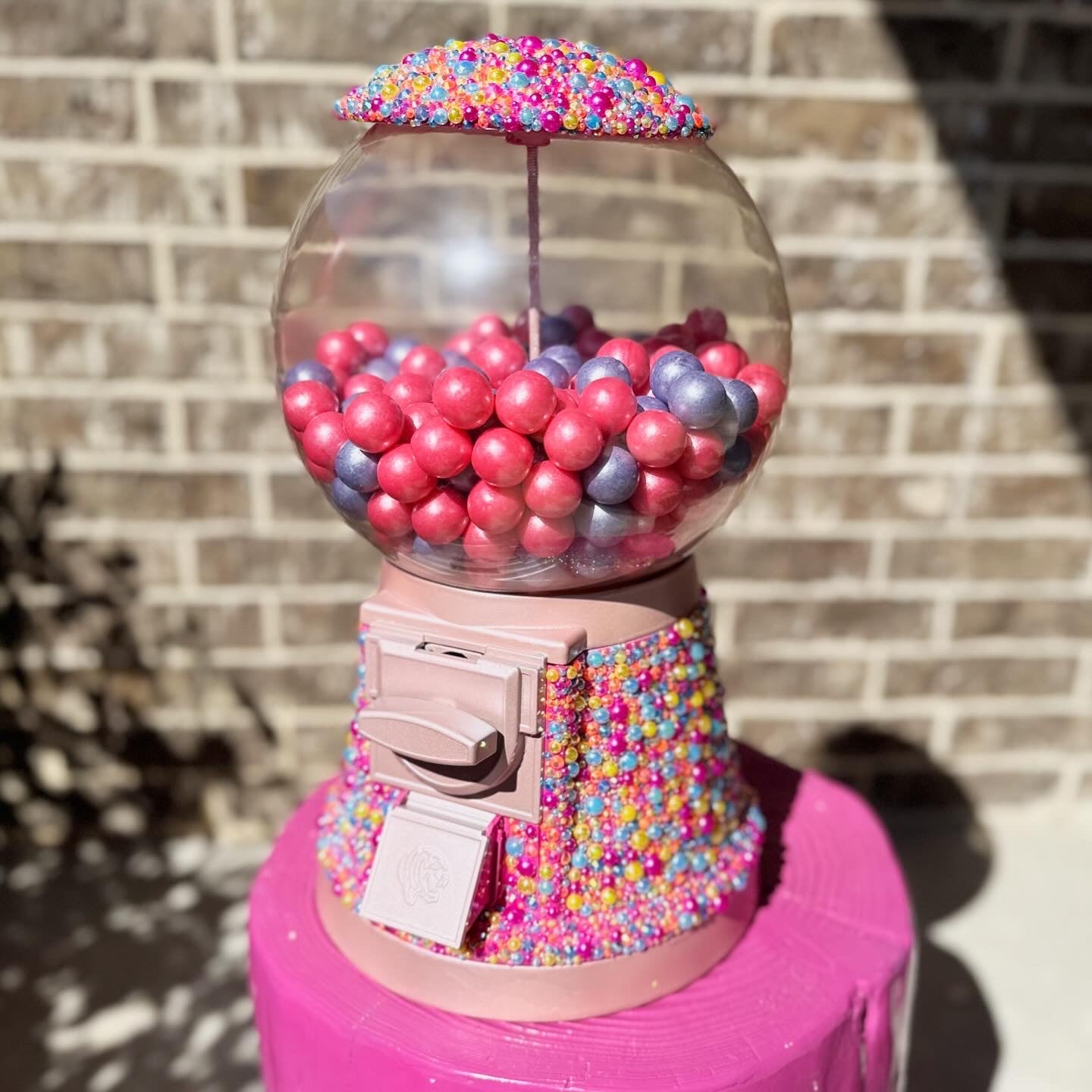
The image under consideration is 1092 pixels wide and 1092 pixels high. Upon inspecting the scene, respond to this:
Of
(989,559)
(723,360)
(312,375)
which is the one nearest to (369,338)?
(312,375)

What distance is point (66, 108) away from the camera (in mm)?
1853

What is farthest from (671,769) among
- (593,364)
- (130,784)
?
(130,784)

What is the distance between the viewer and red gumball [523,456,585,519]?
1011 millimetres

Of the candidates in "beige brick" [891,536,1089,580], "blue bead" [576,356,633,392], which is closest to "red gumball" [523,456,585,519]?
"blue bead" [576,356,633,392]

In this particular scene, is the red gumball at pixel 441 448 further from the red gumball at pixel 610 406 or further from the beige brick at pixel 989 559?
the beige brick at pixel 989 559

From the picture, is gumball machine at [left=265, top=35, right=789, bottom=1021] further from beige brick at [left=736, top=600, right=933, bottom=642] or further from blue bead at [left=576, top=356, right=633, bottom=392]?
beige brick at [left=736, top=600, right=933, bottom=642]

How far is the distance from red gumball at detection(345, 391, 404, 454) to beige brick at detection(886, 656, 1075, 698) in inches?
59.7

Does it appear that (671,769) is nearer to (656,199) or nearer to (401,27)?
(656,199)

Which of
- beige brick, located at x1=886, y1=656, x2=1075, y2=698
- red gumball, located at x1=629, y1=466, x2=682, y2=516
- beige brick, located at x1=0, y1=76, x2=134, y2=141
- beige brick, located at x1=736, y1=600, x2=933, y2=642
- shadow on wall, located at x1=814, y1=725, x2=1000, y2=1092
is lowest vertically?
shadow on wall, located at x1=814, y1=725, x2=1000, y2=1092

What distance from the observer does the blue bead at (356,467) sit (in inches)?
42.4

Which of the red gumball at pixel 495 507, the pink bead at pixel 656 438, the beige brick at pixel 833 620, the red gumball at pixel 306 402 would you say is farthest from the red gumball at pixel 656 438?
the beige brick at pixel 833 620

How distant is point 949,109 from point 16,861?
88.0 inches

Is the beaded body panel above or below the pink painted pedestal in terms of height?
above

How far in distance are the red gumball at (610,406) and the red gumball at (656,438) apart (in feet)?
0.04
